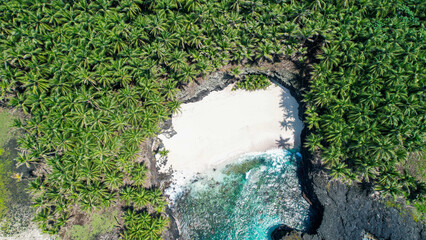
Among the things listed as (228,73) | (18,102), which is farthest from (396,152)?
(18,102)

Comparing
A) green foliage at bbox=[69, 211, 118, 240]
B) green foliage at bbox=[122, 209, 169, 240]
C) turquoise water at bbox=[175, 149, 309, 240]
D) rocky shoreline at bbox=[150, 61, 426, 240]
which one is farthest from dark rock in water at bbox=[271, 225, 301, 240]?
green foliage at bbox=[69, 211, 118, 240]

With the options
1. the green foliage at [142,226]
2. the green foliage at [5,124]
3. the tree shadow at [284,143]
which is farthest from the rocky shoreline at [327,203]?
the green foliage at [5,124]

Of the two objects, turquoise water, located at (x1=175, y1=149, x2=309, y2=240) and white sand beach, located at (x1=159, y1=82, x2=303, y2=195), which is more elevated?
white sand beach, located at (x1=159, y1=82, x2=303, y2=195)

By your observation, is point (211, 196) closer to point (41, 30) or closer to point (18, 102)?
point (18, 102)

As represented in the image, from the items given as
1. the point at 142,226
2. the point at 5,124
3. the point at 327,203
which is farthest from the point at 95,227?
the point at 327,203

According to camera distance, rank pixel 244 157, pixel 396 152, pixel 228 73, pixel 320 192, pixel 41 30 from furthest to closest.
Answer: pixel 244 157 → pixel 228 73 → pixel 320 192 → pixel 41 30 → pixel 396 152

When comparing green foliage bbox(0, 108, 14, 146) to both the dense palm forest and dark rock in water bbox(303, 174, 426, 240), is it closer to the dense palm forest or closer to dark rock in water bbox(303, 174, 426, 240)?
the dense palm forest
